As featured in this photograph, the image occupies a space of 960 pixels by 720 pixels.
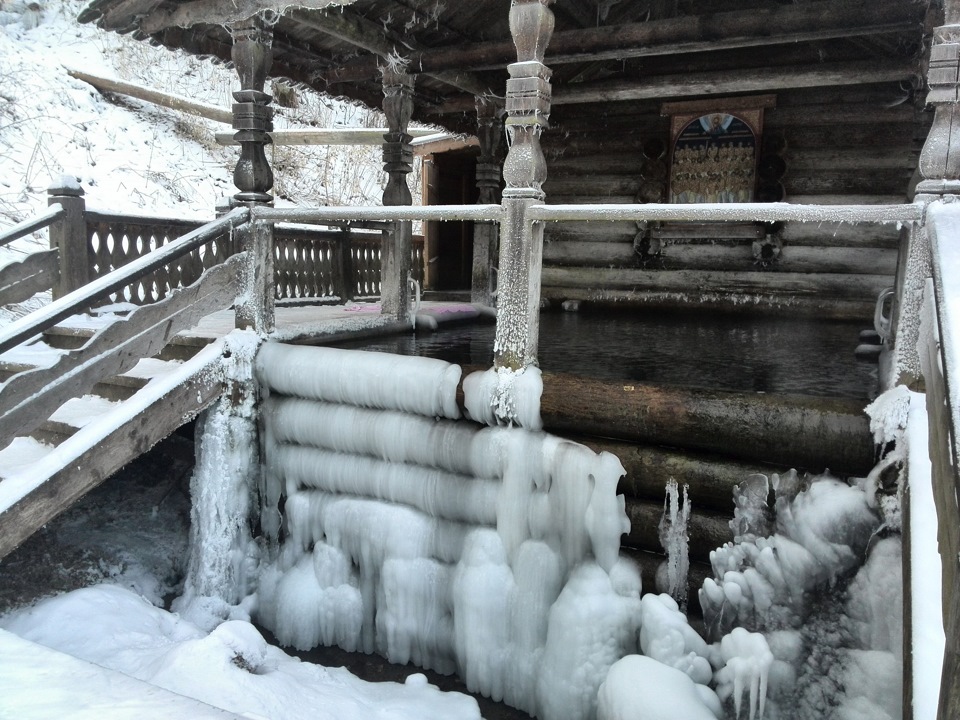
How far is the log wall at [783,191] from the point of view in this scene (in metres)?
7.73

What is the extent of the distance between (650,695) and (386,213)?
3.31 m

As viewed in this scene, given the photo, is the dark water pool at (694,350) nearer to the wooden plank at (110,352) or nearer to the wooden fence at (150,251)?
the wooden plank at (110,352)

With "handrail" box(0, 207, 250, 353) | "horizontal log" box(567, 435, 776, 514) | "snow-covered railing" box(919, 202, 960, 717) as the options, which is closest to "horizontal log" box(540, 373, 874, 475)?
"horizontal log" box(567, 435, 776, 514)

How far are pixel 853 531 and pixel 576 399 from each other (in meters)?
1.52

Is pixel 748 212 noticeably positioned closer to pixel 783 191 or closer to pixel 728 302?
pixel 783 191

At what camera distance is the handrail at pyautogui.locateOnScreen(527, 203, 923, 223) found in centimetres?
333

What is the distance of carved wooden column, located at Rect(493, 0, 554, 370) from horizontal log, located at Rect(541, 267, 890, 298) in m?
5.03

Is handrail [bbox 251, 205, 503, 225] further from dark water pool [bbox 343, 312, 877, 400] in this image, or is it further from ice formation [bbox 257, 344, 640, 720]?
dark water pool [bbox 343, 312, 877, 400]

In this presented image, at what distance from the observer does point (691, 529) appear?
147 inches

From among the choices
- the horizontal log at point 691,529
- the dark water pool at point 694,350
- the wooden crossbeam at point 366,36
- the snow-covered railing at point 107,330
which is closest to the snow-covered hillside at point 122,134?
the wooden crossbeam at point 366,36

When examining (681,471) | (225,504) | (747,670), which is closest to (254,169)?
(225,504)

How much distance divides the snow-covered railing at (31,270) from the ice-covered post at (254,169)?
2280 millimetres

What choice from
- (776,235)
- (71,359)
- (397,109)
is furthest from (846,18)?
(71,359)

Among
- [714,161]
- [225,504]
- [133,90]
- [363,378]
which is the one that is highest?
[133,90]
